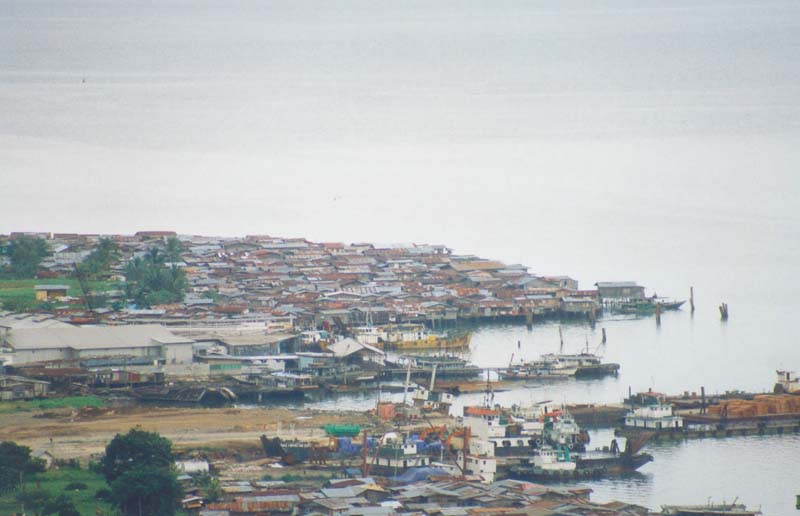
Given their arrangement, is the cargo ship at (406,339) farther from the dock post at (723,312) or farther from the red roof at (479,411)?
the red roof at (479,411)

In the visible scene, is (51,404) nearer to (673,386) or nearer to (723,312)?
(673,386)

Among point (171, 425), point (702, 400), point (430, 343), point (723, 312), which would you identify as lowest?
point (171, 425)

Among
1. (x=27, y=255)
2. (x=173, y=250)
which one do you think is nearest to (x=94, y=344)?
(x=27, y=255)

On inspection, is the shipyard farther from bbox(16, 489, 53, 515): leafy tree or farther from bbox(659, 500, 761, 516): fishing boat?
bbox(16, 489, 53, 515): leafy tree

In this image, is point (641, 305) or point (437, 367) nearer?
point (437, 367)

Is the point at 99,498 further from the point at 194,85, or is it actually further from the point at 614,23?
the point at 614,23

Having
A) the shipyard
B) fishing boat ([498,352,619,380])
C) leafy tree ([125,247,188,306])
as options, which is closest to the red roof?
the shipyard

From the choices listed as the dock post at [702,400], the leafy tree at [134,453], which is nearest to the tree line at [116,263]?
the dock post at [702,400]

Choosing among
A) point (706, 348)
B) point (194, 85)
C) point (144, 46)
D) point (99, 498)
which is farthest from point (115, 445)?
point (144, 46)
